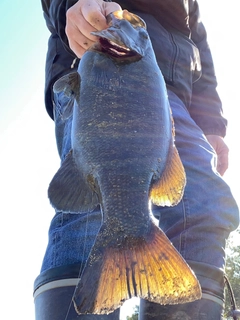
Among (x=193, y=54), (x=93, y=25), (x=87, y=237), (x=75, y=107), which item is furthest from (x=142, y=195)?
(x=193, y=54)

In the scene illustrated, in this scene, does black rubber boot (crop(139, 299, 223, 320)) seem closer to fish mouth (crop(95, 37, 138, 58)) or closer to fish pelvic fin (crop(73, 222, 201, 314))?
fish pelvic fin (crop(73, 222, 201, 314))

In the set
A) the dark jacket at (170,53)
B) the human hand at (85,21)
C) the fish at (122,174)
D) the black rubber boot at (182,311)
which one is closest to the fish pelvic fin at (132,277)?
the fish at (122,174)

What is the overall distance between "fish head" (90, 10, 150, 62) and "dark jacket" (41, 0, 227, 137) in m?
0.71

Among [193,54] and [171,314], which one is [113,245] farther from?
[193,54]

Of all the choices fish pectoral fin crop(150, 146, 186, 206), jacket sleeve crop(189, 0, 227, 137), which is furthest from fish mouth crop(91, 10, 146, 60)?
jacket sleeve crop(189, 0, 227, 137)

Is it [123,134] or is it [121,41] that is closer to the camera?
[123,134]

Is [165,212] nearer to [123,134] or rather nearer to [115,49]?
[123,134]

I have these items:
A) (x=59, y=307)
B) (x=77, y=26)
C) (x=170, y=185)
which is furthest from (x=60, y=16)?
(x=59, y=307)

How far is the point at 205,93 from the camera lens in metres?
3.41

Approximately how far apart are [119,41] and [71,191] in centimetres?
62

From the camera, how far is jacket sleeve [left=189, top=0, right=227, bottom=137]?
3.24 metres

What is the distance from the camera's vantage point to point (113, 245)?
4.54ft

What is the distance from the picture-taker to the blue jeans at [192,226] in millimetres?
1933

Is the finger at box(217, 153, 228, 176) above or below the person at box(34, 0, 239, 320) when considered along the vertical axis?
below
